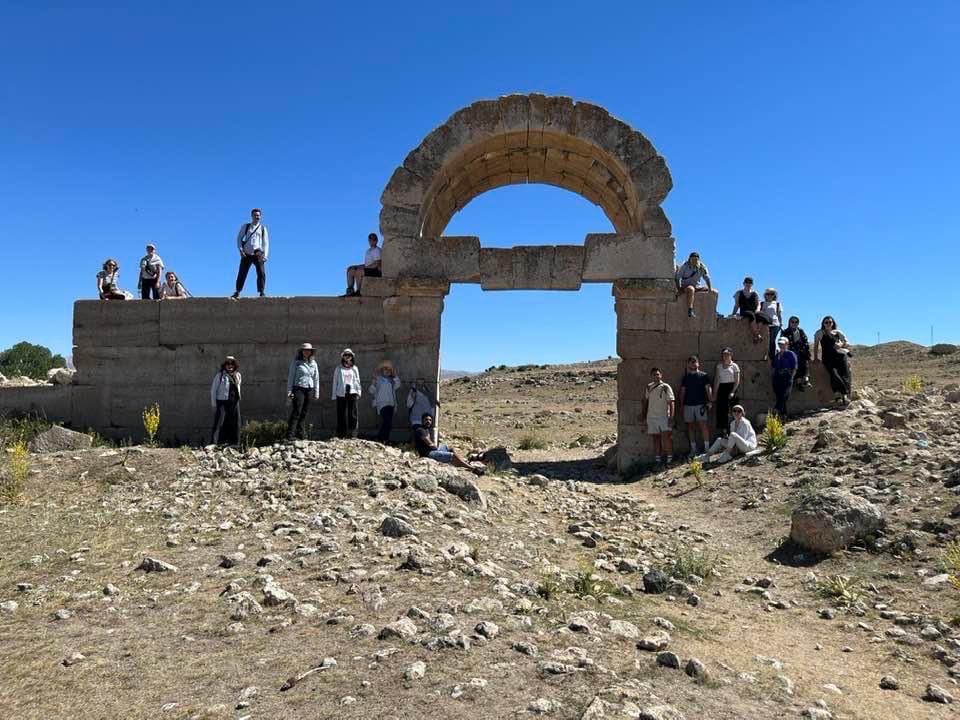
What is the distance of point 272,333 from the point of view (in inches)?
418

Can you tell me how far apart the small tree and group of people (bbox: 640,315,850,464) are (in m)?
17.3

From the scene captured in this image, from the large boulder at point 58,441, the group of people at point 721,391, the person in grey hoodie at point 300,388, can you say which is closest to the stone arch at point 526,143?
the group of people at point 721,391

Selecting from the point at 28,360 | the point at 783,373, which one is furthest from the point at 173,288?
the point at 28,360

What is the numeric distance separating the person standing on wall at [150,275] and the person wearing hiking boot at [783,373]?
957cm

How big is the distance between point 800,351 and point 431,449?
5.86m

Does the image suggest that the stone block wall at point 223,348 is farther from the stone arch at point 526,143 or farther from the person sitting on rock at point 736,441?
the person sitting on rock at point 736,441

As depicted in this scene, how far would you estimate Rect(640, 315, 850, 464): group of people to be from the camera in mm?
10070

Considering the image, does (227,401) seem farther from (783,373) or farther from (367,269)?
(783,373)

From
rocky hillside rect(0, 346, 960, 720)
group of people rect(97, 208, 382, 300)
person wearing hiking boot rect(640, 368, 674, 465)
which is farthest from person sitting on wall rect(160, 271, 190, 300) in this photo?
person wearing hiking boot rect(640, 368, 674, 465)

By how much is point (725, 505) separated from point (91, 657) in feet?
21.4

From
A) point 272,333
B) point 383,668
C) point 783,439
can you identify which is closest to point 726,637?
point 383,668

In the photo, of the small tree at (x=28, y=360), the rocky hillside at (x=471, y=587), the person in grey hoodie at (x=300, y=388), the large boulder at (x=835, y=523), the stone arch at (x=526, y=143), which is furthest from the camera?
the small tree at (x=28, y=360)

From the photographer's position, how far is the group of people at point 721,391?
33.0 feet

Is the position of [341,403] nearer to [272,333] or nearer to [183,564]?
[272,333]
